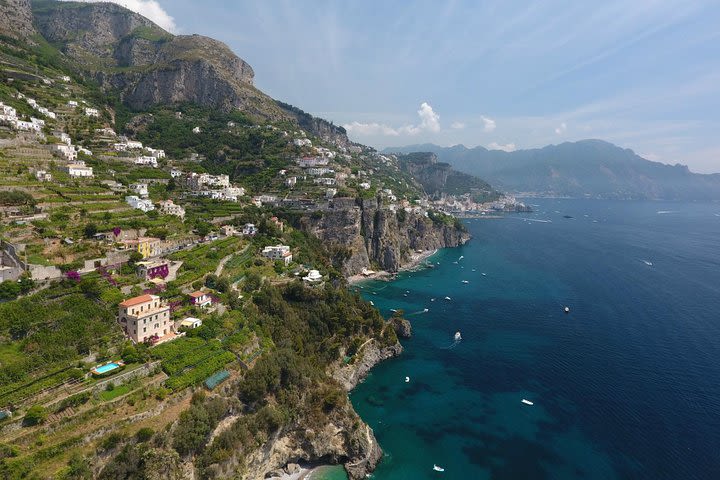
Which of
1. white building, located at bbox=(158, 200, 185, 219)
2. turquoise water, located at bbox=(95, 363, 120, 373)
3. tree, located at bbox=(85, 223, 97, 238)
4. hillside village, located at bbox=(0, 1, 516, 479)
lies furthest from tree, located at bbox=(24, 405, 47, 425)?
white building, located at bbox=(158, 200, 185, 219)

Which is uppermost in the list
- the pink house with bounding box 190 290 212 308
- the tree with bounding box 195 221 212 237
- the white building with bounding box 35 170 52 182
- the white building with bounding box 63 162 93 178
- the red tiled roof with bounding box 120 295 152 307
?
the white building with bounding box 63 162 93 178

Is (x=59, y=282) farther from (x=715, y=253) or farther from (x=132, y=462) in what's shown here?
(x=715, y=253)

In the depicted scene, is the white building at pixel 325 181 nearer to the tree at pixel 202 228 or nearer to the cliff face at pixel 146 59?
the tree at pixel 202 228

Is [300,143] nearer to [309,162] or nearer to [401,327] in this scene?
[309,162]

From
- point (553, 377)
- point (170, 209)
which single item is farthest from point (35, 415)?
point (553, 377)

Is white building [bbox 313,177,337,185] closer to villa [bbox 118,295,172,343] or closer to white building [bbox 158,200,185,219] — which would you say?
white building [bbox 158,200,185,219]

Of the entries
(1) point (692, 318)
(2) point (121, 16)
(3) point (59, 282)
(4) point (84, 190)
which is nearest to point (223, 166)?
(4) point (84, 190)

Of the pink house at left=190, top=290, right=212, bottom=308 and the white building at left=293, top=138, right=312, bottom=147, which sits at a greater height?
the white building at left=293, top=138, right=312, bottom=147
